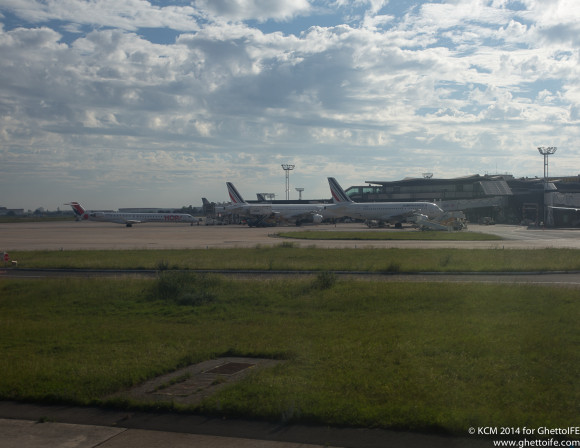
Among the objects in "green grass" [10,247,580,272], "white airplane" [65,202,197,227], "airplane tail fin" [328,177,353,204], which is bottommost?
"green grass" [10,247,580,272]

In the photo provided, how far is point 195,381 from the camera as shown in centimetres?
881

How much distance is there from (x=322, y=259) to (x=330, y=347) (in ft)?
67.4

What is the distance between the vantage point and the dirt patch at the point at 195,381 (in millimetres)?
8078

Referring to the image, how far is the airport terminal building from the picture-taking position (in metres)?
86.3

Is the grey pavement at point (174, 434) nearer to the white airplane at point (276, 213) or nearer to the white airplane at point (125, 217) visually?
the white airplane at point (276, 213)

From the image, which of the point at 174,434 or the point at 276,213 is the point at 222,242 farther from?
the point at 276,213

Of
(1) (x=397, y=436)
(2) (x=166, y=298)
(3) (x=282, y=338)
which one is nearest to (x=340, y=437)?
(1) (x=397, y=436)

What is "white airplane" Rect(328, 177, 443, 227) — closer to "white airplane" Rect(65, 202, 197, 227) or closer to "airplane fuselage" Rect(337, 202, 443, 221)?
"airplane fuselage" Rect(337, 202, 443, 221)

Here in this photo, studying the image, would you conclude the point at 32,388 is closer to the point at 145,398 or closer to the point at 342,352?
the point at 145,398

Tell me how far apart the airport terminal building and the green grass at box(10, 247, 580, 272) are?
5406 cm

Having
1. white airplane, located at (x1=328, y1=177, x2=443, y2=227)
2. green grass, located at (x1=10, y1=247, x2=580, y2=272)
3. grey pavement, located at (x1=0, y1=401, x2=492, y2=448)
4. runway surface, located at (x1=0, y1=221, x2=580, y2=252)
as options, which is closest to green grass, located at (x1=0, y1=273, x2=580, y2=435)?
grey pavement, located at (x1=0, y1=401, x2=492, y2=448)

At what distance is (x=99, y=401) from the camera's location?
7957 millimetres

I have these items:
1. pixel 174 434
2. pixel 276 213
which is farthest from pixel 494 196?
pixel 174 434

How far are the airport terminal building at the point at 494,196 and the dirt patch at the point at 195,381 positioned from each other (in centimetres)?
7905
